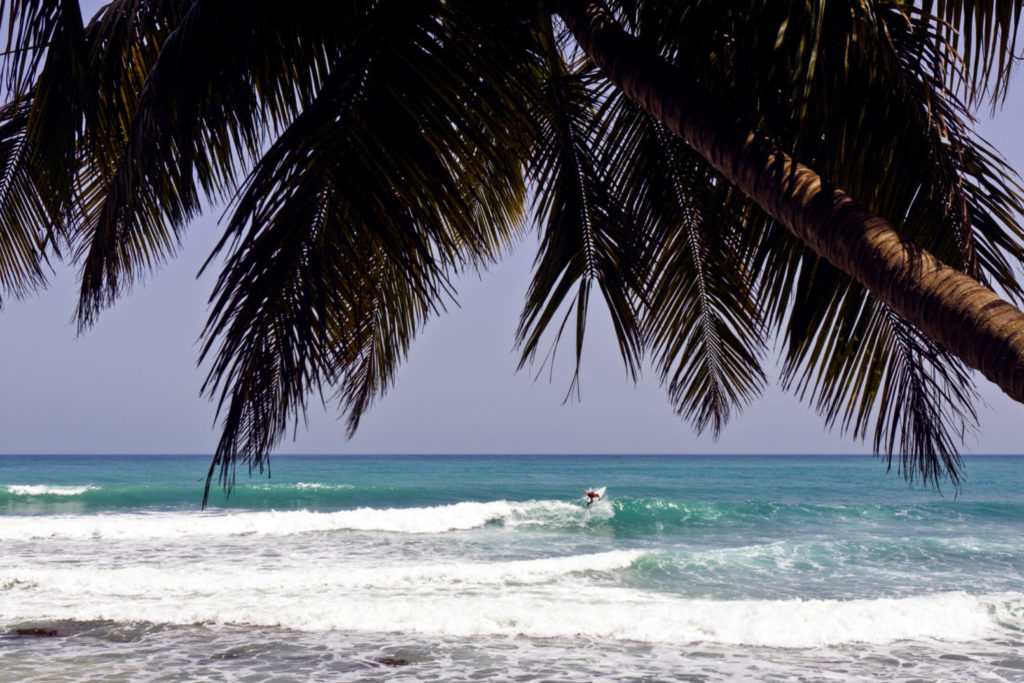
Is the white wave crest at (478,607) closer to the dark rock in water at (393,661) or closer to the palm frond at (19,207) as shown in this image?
the dark rock in water at (393,661)

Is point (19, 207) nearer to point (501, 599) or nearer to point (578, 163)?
point (578, 163)

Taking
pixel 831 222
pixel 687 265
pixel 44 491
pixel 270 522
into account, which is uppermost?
pixel 687 265

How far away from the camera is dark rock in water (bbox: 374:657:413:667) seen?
20.4ft

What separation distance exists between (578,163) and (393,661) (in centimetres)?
419

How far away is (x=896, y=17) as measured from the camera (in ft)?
7.90

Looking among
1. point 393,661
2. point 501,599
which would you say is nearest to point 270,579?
point 501,599

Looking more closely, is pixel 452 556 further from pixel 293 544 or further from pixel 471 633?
pixel 471 633

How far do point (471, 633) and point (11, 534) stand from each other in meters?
12.3

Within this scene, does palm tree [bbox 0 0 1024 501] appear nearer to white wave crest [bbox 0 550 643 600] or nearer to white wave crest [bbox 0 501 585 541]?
white wave crest [bbox 0 550 643 600]

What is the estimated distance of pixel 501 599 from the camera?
8.95m

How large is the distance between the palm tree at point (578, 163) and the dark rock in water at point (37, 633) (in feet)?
14.4

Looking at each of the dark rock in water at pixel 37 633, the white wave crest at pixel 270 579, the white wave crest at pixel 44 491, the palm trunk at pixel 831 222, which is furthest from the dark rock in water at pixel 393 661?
the white wave crest at pixel 44 491

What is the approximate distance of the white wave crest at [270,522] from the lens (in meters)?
15.9

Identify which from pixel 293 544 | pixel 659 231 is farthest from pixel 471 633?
pixel 293 544
